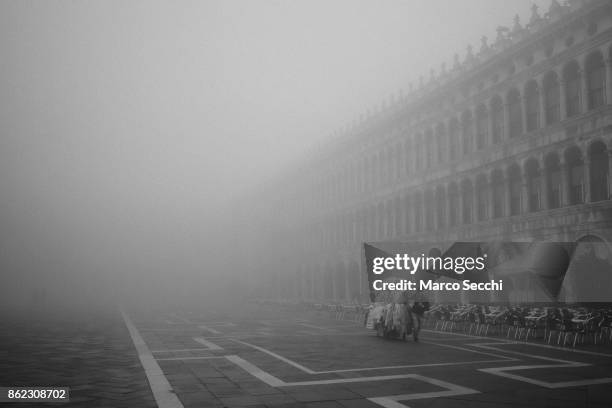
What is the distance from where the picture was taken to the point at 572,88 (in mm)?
30812

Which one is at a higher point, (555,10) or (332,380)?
(555,10)

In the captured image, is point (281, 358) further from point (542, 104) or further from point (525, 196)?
point (542, 104)

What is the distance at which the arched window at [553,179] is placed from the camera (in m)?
31.4

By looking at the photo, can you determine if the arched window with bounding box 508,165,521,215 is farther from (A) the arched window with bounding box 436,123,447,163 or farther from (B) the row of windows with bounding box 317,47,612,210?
(A) the arched window with bounding box 436,123,447,163

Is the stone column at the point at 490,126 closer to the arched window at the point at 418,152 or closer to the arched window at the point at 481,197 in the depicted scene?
the arched window at the point at 481,197

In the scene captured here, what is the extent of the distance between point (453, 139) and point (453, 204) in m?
4.85

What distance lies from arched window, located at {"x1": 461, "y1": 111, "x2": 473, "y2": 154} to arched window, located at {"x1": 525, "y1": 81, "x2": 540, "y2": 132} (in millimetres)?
5682

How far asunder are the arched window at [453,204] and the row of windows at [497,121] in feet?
7.64

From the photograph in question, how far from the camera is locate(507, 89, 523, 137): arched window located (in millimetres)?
34719

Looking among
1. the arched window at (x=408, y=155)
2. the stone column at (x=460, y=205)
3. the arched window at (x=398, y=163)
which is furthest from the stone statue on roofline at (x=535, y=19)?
the arched window at (x=398, y=163)

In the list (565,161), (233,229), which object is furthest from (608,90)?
(233,229)

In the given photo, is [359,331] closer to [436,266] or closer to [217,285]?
[436,266]

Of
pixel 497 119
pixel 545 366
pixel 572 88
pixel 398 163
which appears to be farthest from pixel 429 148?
pixel 545 366

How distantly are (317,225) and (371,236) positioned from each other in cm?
1396
